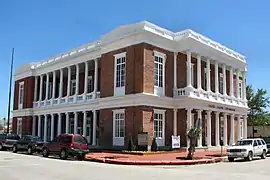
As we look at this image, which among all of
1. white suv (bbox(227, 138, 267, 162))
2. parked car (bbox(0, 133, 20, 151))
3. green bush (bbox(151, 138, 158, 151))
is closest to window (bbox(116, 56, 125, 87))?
green bush (bbox(151, 138, 158, 151))

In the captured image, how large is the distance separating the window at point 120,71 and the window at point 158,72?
10.5 ft

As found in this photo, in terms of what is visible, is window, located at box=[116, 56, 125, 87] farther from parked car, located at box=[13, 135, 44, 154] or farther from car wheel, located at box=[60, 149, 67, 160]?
car wheel, located at box=[60, 149, 67, 160]

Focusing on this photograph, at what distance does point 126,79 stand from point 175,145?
8.08 m

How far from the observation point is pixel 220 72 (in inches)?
1722

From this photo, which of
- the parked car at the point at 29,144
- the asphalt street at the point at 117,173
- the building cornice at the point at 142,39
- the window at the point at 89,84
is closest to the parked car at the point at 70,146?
the parked car at the point at 29,144

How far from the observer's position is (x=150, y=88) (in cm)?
3303

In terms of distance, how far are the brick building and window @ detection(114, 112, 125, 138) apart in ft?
0.32

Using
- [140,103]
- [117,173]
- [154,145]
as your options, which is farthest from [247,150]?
[117,173]

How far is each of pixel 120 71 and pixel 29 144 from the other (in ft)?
37.2

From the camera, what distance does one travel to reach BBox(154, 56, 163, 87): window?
34.2m

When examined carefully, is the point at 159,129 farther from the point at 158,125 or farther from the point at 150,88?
the point at 150,88

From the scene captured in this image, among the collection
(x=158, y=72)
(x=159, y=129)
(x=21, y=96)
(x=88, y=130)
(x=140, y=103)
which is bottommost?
(x=88, y=130)

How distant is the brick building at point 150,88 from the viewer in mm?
32938

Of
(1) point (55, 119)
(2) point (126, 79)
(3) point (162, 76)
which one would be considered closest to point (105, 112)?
(2) point (126, 79)
